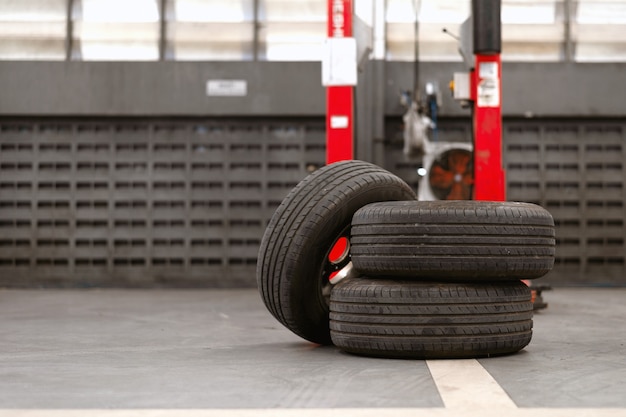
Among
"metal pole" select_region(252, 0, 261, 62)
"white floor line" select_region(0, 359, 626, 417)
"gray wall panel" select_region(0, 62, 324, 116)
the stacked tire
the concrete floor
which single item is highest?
"metal pole" select_region(252, 0, 261, 62)

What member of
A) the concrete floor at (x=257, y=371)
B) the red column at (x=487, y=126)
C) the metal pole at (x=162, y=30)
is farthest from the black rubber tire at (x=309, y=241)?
the metal pole at (x=162, y=30)

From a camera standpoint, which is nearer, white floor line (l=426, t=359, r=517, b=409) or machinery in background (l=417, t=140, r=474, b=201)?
white floor line (l=426, t=359, r=517, b=409)

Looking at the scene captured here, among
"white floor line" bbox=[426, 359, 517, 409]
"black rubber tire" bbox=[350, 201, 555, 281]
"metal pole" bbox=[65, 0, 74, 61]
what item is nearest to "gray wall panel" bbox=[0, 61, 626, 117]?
"metal pole" bbox=[65, 0, 74, 61]

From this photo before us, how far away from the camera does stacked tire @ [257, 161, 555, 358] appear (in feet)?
10.2

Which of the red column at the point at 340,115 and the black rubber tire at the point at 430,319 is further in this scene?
the red column at the point at 340,115

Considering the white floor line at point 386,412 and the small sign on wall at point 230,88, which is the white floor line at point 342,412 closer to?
the white floor line at point 386,412

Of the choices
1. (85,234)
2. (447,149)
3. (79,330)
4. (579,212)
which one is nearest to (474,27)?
(447,149)

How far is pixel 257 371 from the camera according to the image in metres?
2.83

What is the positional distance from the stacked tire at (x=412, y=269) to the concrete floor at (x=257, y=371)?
116 mm

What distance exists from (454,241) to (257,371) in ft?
3.13

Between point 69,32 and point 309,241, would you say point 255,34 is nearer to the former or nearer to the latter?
point 69,32

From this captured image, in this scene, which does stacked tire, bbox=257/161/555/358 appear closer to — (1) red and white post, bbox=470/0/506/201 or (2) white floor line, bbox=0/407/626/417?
(2) white floor line, bbox=0/407/626/417

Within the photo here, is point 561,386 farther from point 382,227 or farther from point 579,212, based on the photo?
point 579,212

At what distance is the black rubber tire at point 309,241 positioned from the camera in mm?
3379
